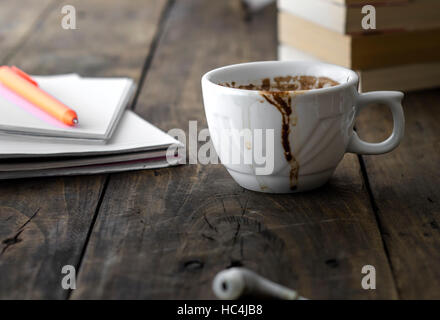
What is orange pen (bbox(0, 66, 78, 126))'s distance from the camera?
71cm

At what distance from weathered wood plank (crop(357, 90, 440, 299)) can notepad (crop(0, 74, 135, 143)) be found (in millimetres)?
314

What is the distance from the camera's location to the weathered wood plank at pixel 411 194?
0.48m

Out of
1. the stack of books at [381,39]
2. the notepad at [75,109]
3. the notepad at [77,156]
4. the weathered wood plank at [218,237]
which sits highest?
the stack of books at [381,39]

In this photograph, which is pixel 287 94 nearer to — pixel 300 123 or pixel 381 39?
pixel 300 123

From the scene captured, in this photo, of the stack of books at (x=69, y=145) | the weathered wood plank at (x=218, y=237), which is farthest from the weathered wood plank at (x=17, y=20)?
the weathered wood plank at (x=218, y=237)

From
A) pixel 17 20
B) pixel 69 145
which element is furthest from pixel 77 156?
pixel 17 20

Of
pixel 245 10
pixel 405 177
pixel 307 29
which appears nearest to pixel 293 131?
pixel 405 177

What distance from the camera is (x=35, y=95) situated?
0.74 m

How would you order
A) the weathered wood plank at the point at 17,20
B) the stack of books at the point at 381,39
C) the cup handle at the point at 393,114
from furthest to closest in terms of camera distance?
the weathered wood plank at the point at 17,20
the stack of books at the point at 381,39
the cup handle at the point at 393,114

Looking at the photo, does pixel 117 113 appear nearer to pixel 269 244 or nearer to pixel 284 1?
pixel 269 244

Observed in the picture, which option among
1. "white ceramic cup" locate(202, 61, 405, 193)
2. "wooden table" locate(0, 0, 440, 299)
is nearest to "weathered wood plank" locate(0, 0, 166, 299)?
"wooden table" locate(0, 0, 440, 299)

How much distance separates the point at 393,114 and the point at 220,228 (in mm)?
218

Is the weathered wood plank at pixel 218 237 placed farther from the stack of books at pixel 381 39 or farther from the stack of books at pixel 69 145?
the stack of books at pixel 381 39
